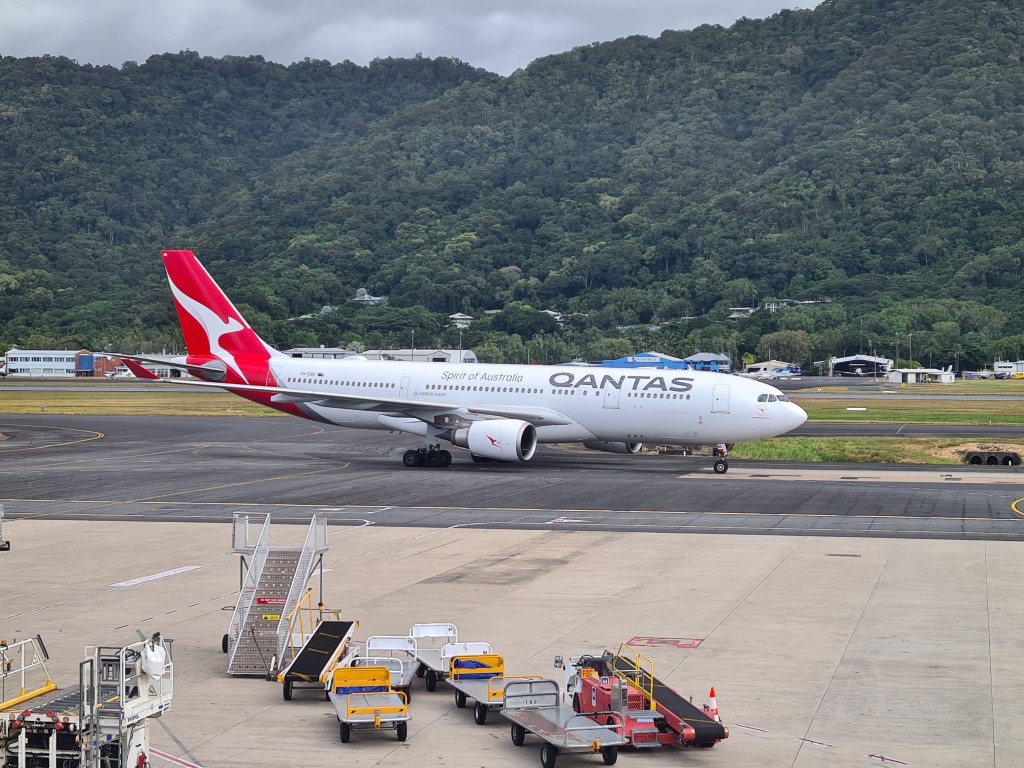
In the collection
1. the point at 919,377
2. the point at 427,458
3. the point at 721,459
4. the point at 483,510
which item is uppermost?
the point at 919,377

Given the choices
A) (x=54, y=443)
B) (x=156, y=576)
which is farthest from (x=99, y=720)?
(x=54, y=443)

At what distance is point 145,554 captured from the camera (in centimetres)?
3183

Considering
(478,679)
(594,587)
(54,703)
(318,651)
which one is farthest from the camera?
(594,587)

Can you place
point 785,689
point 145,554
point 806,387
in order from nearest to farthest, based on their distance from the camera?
point 785,689, point 145,554, point 806,387

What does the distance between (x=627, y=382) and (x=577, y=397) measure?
2.38m

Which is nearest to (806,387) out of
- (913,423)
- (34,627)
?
(913,423)

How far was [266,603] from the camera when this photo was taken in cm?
2156

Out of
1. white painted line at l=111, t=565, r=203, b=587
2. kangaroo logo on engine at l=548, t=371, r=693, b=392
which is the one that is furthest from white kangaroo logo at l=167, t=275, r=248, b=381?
white painted line at l=111, t=565, r=203, b=587

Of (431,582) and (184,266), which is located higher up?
(184,266)

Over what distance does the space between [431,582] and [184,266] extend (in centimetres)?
3924

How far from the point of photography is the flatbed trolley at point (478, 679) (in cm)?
1778

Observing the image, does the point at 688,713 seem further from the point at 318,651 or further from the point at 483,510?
the point at 483,510

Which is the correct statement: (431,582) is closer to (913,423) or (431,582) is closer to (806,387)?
(913,423)

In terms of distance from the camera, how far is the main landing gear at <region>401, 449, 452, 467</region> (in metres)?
56.2
